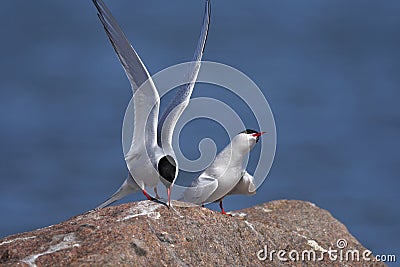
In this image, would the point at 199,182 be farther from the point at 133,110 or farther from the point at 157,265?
the point at 157,265

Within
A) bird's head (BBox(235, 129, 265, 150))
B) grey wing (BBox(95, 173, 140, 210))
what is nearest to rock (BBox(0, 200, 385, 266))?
grey wing (BBox(95, 173, 140, 210))

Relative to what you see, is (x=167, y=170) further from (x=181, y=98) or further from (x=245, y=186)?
(x=181, y=98)

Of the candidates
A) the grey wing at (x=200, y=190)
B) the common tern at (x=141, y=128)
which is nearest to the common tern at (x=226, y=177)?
the grey wing at (x=200, y=190)

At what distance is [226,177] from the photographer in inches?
351

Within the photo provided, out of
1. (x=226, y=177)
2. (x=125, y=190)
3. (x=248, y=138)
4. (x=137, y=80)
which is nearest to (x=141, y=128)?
(x=137, y=80)

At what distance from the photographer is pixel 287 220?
31.9 ft

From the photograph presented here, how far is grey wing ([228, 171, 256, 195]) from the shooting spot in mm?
9117

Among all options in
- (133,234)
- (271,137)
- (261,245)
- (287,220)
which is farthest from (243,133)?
(133,234)

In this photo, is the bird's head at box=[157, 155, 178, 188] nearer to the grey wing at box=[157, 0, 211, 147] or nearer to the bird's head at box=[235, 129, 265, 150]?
the grey wing at box=[157, 0, 211, 147]

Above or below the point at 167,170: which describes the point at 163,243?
below

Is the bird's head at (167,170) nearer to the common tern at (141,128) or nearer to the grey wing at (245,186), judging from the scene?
the common tern at (141,128)

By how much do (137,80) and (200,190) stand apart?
67.9 inches

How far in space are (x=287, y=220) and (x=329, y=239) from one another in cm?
84

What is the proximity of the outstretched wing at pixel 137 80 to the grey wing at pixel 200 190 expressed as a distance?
834mm
